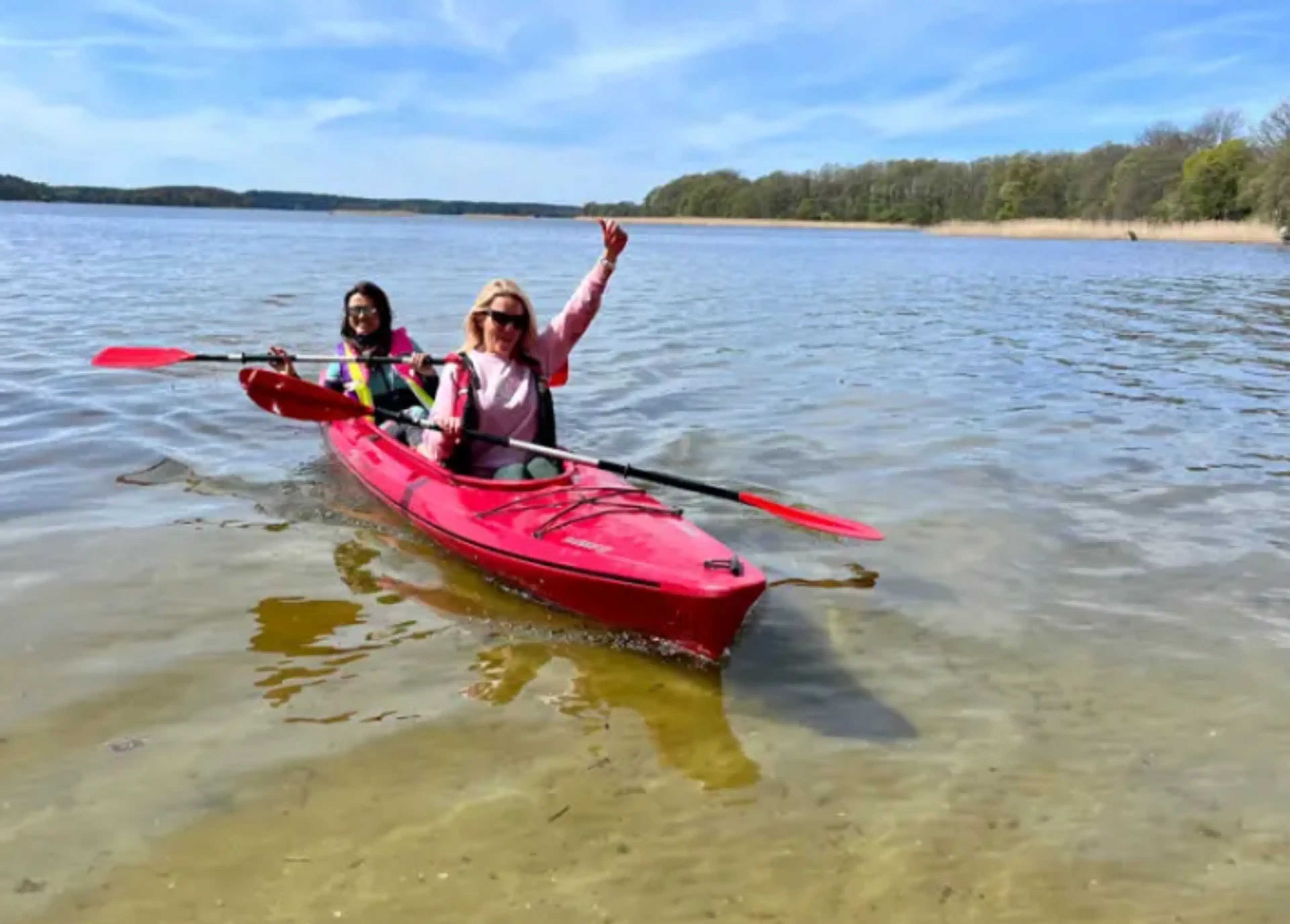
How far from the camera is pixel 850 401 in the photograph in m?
10.3

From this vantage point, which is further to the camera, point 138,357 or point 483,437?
point 138,357

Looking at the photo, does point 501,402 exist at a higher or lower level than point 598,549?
higher

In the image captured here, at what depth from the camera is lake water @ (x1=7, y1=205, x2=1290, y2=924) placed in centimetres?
305

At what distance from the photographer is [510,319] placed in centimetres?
564

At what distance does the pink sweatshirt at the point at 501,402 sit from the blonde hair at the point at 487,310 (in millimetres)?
59

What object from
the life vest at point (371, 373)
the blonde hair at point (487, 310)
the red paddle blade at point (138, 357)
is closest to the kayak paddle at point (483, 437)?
the blonde hair at point (487, 310)

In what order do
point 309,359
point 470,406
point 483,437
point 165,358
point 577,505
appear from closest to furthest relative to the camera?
1. point 577,505
2. point 483,437
3. point 470,406
4. point 309,359
5. point 165,358

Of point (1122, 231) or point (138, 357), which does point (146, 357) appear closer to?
point (138, 357)

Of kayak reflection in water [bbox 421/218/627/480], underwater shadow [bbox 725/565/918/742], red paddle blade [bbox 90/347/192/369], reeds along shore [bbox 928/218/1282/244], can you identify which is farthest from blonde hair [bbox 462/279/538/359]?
reeds along shore [bbox 928/218/1282/244]

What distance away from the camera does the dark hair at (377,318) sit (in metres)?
7.73

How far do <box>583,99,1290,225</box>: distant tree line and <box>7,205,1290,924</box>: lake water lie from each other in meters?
26.6

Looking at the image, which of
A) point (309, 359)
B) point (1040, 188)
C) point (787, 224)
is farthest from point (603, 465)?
point (787, 224)

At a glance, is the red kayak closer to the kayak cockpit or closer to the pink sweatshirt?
the kayak cockpit

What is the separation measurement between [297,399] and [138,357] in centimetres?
266
